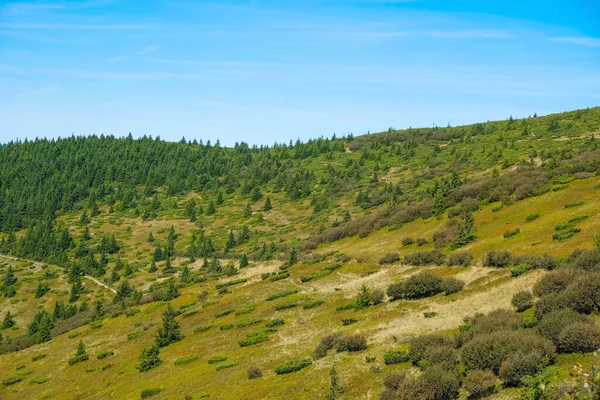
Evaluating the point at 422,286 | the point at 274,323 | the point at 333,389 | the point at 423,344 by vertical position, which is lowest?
the point at 274,323

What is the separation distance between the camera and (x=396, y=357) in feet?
88.0

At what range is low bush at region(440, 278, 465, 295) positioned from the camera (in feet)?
121

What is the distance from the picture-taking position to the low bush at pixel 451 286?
121ft

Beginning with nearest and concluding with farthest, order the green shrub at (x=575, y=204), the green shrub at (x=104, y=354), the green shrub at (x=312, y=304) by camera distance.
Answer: the green shrub at (x=312, y=304)
the green shrub at (x=575, y=204)
the green shrub at (x=104, y=354)

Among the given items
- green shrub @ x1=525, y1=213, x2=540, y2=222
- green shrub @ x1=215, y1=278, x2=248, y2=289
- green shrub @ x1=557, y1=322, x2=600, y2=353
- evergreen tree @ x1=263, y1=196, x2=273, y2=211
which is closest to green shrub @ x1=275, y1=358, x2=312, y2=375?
green shrub @ x1=557, y1=322, x2=600, y2=353

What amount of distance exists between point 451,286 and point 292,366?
1362 cm

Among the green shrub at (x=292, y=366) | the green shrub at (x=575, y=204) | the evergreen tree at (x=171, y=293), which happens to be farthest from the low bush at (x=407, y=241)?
the evergreen tree at (x=171, y=293)

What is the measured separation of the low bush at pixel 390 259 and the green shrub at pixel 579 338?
103 ft

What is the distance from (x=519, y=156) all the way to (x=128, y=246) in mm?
108076

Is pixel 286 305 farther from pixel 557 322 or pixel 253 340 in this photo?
pixel 557 322

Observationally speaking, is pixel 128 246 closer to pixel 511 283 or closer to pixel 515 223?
pixel 515 223

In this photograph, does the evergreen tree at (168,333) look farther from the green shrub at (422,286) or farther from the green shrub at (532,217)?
the green shrub at (532,217)

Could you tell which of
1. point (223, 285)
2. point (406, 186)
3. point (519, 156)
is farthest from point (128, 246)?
point (519, 156)

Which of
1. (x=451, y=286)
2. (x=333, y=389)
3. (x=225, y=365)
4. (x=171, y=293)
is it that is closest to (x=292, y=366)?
(x=333, y=389)
